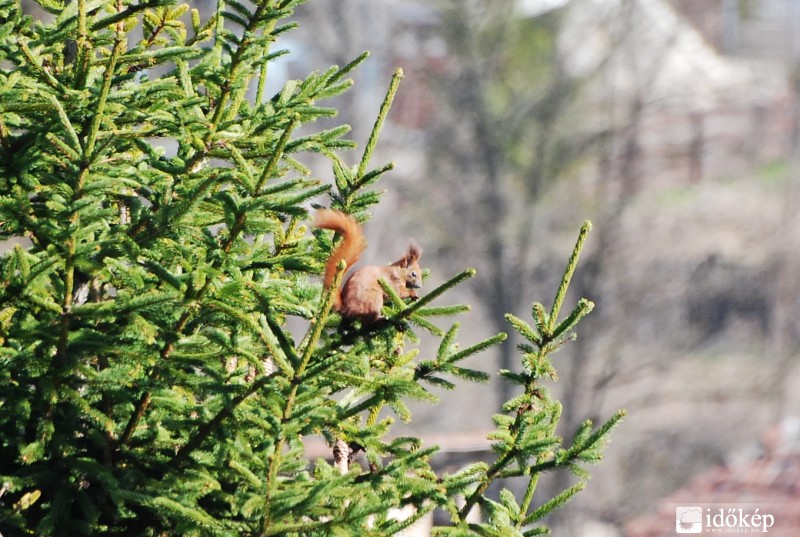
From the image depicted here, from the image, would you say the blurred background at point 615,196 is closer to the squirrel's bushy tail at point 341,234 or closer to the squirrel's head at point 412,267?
the squirrel's head at point 412,267

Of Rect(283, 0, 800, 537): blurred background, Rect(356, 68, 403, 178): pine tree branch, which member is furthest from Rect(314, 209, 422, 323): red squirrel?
Rect(283, 0, 800, 537): blurred background

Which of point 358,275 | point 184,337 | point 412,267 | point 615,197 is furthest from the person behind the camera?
point 615,197

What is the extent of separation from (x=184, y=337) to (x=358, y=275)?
850 millimetres

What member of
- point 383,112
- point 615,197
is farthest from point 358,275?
point 615,197

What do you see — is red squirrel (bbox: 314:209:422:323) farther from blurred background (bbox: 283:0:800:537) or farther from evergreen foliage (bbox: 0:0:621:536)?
blurred background (bbox: 283:0:800:537)

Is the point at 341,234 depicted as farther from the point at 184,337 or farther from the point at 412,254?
the point at 412,254

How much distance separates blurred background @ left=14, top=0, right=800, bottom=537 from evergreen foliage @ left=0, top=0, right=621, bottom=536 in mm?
12776

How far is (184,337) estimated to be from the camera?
231cm

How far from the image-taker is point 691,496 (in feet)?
32.8

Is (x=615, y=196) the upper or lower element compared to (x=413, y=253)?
upper

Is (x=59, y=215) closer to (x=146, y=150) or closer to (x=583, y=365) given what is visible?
(x=146, y=150)

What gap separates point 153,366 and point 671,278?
47.4 feet

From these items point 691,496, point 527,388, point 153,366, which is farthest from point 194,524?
point 691,496

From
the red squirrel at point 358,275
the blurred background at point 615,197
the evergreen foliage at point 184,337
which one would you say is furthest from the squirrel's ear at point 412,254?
the blurred background at point 615,197
